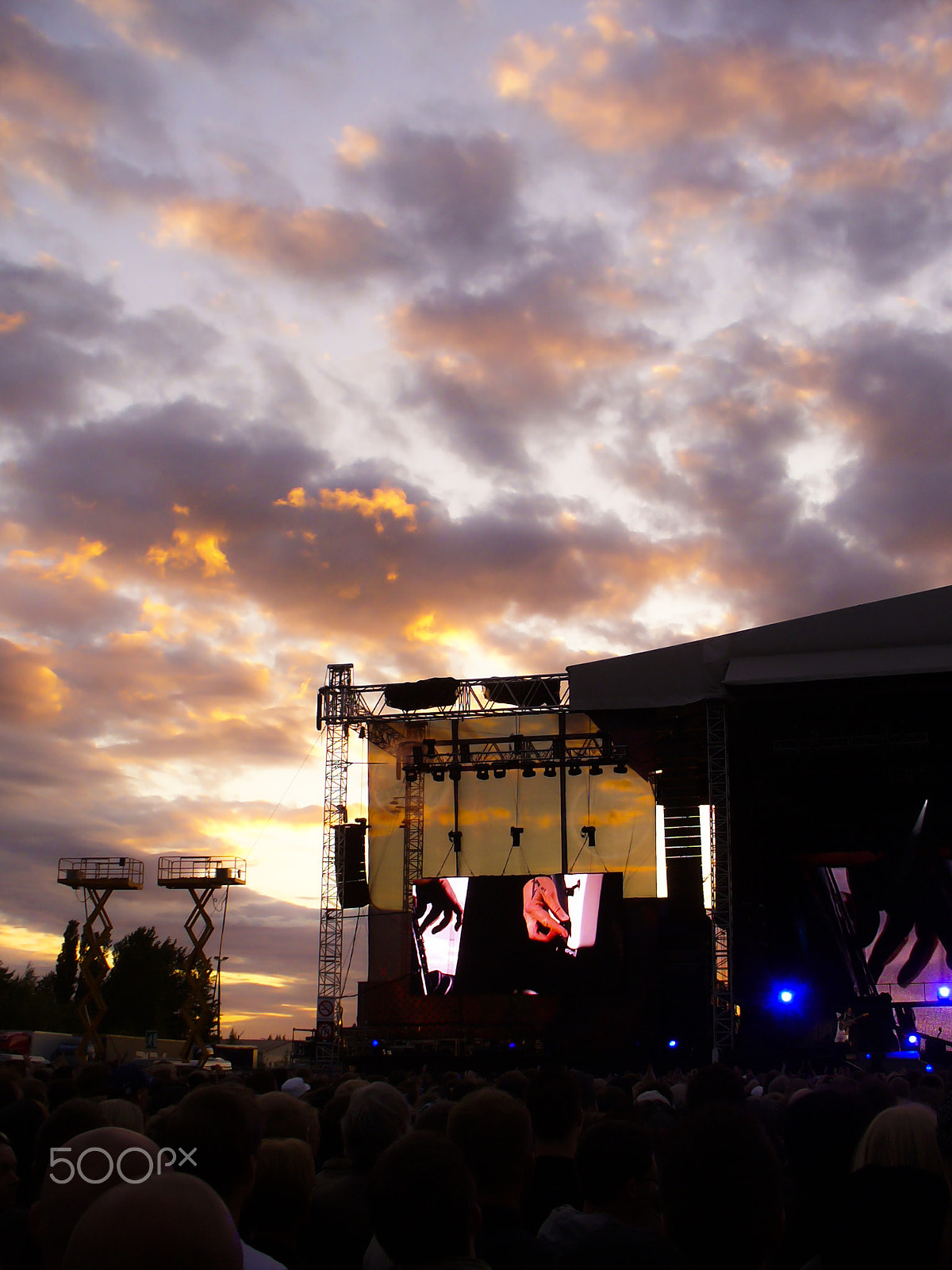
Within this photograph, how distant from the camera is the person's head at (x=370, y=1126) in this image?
3.91m

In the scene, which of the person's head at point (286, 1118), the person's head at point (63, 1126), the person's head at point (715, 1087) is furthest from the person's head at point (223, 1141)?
the person's head at point (715, 1087)

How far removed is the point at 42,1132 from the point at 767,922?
25617 mm

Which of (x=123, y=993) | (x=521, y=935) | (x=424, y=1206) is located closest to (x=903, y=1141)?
(x=424, y=1206)

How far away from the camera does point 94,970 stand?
32406mm

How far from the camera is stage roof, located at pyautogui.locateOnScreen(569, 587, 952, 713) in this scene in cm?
2078

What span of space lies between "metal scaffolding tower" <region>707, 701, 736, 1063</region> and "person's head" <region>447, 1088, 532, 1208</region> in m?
19.1

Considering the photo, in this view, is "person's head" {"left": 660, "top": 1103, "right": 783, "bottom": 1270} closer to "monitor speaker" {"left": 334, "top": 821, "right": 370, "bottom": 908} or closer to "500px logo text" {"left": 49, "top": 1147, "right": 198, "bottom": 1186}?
"500px logo text" {"left": 49, "top": 1147, "right": 198, "bottom": 1186}

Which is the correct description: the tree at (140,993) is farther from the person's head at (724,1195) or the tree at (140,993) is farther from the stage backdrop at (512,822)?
the person's head at (724,1195)

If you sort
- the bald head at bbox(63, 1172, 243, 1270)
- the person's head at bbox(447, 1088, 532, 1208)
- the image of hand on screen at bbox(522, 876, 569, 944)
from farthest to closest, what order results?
1. the image of hand on screen at bbox(522, 876, 569, 944)
2. the person's head at bbox(447, 1088, 532, 1208)
3. the bald head at bbox(63, 1172, 243, 1270)

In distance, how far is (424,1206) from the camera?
248 cm

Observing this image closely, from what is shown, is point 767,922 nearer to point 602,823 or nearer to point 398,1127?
point 602,823

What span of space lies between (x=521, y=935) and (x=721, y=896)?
662 cm

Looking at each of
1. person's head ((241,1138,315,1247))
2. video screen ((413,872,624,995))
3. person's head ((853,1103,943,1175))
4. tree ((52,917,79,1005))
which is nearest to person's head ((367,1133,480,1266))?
person's head ((241,1138,315,1247))

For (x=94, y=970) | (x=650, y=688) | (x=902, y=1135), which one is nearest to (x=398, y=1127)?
(x=902, y=1135)
